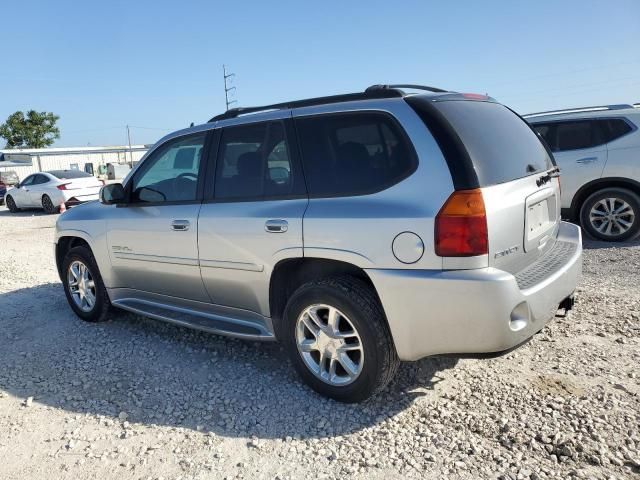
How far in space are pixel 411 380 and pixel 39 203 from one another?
1590 cm

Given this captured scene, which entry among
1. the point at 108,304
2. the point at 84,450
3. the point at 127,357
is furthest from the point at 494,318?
the point at 108,304

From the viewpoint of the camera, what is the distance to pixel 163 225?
3.99 metres

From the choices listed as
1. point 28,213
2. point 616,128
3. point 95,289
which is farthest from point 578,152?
point 28,213

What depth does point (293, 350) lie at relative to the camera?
3.32 meters

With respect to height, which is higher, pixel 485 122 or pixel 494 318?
pixel 485 122

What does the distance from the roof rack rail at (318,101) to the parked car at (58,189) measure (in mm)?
12666

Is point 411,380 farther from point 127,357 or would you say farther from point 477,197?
point 127,357

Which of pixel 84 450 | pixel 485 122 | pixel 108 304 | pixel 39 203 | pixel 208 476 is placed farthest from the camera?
pixel 39 203

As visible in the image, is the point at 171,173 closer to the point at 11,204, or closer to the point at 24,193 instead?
the point at 24,193

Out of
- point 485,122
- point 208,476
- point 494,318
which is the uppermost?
point 485,122

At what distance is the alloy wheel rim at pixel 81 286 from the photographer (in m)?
4.91

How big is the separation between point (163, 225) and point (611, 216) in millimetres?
6291

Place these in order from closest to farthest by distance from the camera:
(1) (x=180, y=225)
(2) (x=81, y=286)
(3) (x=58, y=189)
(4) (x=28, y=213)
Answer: (1) (x=180, y=225), (2) (x=81, y=286), (3) (x=58, y=189), (4) (x=28, y=213)

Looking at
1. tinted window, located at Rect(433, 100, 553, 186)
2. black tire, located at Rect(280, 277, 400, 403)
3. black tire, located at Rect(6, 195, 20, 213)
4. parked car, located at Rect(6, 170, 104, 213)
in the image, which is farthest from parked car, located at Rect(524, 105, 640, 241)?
black tire, located at Rect(6, 195, 20, 213)
